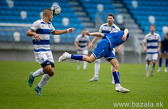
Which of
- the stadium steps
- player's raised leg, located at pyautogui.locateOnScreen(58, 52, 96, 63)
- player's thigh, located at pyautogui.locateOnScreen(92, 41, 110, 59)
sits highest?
the stadium steps

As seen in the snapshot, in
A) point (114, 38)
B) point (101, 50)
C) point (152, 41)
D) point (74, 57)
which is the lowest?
point (74, 57)

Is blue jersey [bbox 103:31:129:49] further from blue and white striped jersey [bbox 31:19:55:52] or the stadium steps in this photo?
the stadium steps

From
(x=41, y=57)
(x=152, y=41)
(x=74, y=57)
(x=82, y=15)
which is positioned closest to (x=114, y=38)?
(x=74, y=57)

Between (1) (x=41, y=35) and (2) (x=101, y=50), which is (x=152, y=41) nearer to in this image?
(2) (x=101, y=50)

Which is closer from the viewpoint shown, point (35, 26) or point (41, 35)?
point (35, 26)

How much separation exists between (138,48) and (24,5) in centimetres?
1209

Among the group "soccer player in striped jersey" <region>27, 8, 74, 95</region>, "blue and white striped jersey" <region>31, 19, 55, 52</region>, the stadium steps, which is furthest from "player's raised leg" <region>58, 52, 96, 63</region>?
the stadium steps

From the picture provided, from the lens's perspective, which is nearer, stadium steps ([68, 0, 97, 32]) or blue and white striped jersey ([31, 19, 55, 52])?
blue and white striped jersey ([31, 19, 55, 52])

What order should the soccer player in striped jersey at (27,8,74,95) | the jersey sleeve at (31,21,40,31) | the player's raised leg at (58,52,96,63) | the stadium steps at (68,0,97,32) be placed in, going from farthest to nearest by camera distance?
the stadium steps at (68,0,97,32) → the player's raised leg at (58,52,96,63) → the jersey sleeve at (31,21,40,31) → the soccer player in striped jersey at (27,8,74,95)

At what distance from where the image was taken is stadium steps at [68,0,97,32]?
31248mm

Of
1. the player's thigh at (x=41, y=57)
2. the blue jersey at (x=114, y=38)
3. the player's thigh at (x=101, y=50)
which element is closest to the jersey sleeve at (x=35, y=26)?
the player's thigh at (x=41, y=57)

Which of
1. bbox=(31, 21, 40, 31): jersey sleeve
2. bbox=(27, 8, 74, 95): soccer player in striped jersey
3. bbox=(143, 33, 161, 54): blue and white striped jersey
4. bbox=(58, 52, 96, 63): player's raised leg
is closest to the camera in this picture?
bbox=(27, 8, 74, 95): soccer player in striped jersey

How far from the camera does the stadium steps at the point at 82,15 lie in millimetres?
31248

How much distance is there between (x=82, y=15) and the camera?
33.3 meters
